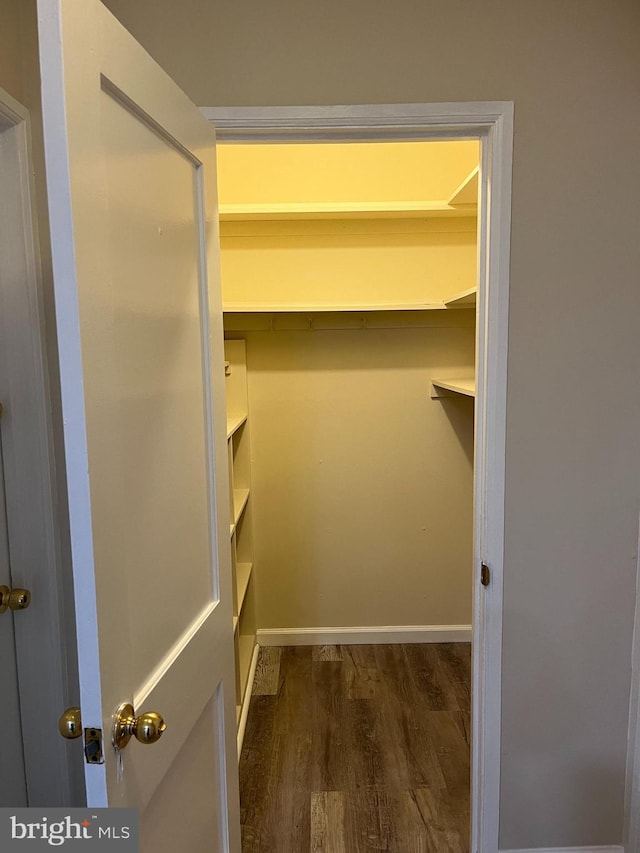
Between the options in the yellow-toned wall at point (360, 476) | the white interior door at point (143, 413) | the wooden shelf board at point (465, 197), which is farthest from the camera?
the yellow-toned wall at point (360, 476)

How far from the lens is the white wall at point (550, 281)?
4.63ft

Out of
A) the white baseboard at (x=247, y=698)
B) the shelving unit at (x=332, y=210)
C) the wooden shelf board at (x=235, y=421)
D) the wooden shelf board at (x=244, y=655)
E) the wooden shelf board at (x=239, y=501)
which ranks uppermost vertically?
the shelving unit at (x=332, y=210)

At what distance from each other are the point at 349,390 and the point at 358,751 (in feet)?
5.37

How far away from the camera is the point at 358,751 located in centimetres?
228

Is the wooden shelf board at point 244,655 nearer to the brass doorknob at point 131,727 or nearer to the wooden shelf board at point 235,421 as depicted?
the wooden shelf board at point 235,421

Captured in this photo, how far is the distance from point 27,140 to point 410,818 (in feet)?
7.67

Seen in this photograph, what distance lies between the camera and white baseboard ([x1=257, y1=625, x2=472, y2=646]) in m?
3.10

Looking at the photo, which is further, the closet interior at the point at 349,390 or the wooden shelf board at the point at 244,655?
the closet interior at the point at 349,390

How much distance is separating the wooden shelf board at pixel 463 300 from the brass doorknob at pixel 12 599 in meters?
1.67

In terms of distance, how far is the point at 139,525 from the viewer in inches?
39.1

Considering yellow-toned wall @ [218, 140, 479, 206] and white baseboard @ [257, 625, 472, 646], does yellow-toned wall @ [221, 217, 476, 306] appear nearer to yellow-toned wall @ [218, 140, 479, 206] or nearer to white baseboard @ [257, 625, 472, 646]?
yellow-toned wall @ [218, 140, 479, 206]

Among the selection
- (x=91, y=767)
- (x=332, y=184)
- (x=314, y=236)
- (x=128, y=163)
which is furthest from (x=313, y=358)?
(x=91, y=767)

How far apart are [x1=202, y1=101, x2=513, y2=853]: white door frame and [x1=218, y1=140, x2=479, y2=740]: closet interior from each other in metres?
1.12
